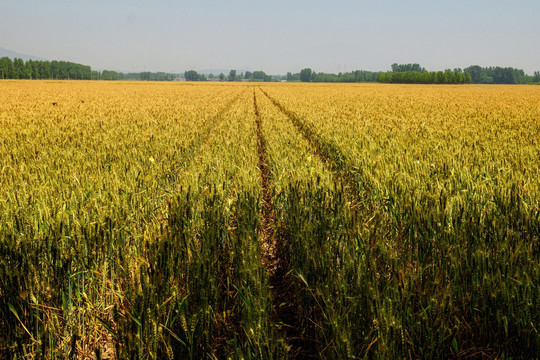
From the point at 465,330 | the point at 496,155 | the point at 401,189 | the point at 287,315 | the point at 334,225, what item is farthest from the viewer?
the point at 496,155

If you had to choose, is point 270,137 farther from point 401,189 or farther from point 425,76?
point 425,76

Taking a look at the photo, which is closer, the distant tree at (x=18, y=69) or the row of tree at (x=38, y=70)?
the row of tree at (x=38, y=70)

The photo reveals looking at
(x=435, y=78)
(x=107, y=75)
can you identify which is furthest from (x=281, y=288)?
(x=107, y=75)

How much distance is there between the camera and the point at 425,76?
398 ft

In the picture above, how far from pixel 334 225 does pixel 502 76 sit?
192m

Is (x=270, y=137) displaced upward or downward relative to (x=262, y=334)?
upward

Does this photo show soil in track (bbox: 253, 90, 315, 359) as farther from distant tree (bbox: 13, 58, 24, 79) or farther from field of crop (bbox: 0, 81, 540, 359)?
distant tree (bbox: 13, 58, 24, 79)

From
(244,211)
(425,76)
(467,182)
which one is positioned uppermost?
(425,76)

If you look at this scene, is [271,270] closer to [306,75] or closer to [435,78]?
[435,78]

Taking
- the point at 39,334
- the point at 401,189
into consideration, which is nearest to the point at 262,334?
the point at 39,334

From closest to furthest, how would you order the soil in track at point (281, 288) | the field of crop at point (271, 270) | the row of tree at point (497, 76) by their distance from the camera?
the field of crop at point (271, 270) < the soil in track at point (281, 288) < the row of tree at point (497, 76)

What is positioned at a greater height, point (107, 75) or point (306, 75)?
point (306, 75)

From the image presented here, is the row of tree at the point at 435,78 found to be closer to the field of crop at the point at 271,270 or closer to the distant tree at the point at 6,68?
the distant tree at the point at 6,68

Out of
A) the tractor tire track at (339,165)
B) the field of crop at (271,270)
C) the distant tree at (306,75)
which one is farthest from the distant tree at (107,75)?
the field of crop at (271,270)
